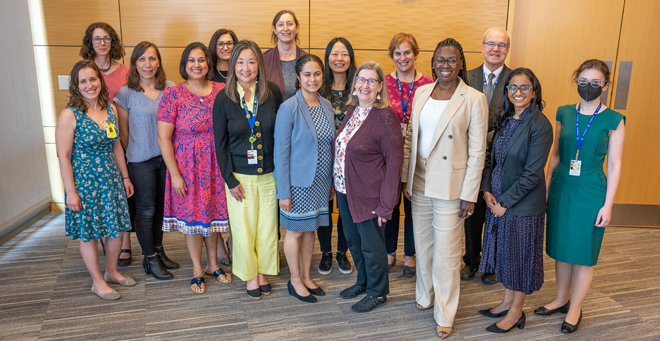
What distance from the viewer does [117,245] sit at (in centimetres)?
337

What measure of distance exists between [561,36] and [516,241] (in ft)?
10.1

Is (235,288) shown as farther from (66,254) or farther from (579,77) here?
(579,77)

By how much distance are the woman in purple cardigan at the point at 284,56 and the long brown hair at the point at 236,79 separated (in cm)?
60

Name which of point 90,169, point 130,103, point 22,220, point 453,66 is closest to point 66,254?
point 22,220

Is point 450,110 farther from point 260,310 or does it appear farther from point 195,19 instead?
point 195,19

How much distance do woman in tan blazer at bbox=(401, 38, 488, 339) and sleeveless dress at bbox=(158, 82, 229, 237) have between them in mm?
1423

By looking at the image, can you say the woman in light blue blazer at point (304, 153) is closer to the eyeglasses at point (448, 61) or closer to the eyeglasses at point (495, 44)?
the eyeglasses at point (448, 61)

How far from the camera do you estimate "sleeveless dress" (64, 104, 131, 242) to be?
3.04 metres

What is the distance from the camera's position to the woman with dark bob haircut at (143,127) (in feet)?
10.8

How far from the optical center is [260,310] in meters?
3.12

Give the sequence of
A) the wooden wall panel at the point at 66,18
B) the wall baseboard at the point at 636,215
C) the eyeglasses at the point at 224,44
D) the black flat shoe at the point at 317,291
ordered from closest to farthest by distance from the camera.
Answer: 1. the black flat shoe at the point at 317,291
2. the eyeglasses at the point at 224,44
3. the wooden wall panel at the point at 66,18
4. the wall baseboard at the point at 636,215

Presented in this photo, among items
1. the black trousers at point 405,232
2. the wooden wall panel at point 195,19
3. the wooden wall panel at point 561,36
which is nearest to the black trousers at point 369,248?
the black trousers at point 405,232

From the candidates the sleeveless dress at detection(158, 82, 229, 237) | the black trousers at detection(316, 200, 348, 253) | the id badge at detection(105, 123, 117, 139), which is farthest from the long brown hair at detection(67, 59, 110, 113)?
the black trousers at detection(316, 200, 348, 253)

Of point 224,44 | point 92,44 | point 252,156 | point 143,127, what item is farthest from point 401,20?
point 92,44
